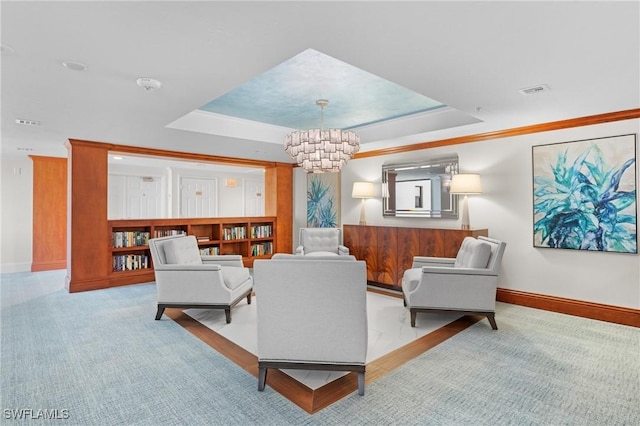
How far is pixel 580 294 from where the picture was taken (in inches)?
156

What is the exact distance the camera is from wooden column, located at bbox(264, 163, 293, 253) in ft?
25.2

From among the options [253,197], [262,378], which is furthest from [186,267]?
[253,197]

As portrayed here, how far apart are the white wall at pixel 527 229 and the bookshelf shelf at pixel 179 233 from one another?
146 inches

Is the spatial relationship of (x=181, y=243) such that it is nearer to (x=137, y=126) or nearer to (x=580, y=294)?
(x=137, y=126)

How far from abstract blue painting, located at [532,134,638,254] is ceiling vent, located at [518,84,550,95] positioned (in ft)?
4.72

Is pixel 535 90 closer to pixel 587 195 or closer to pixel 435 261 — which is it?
pixel 587 195

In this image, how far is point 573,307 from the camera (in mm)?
3979

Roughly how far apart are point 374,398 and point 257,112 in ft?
12.5

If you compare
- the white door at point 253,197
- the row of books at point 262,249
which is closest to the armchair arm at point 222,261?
the row of books at point 262,249

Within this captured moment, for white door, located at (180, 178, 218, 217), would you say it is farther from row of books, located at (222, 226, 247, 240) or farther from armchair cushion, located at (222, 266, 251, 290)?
armchair cushion, located at (222, 266, 251, 290)

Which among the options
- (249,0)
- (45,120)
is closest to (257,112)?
(45,120)

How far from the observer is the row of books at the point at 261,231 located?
24.6 feet

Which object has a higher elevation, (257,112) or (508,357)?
(257,112)

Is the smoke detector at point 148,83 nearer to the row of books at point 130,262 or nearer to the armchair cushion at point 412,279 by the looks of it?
the armchair cushion at point 412,279
